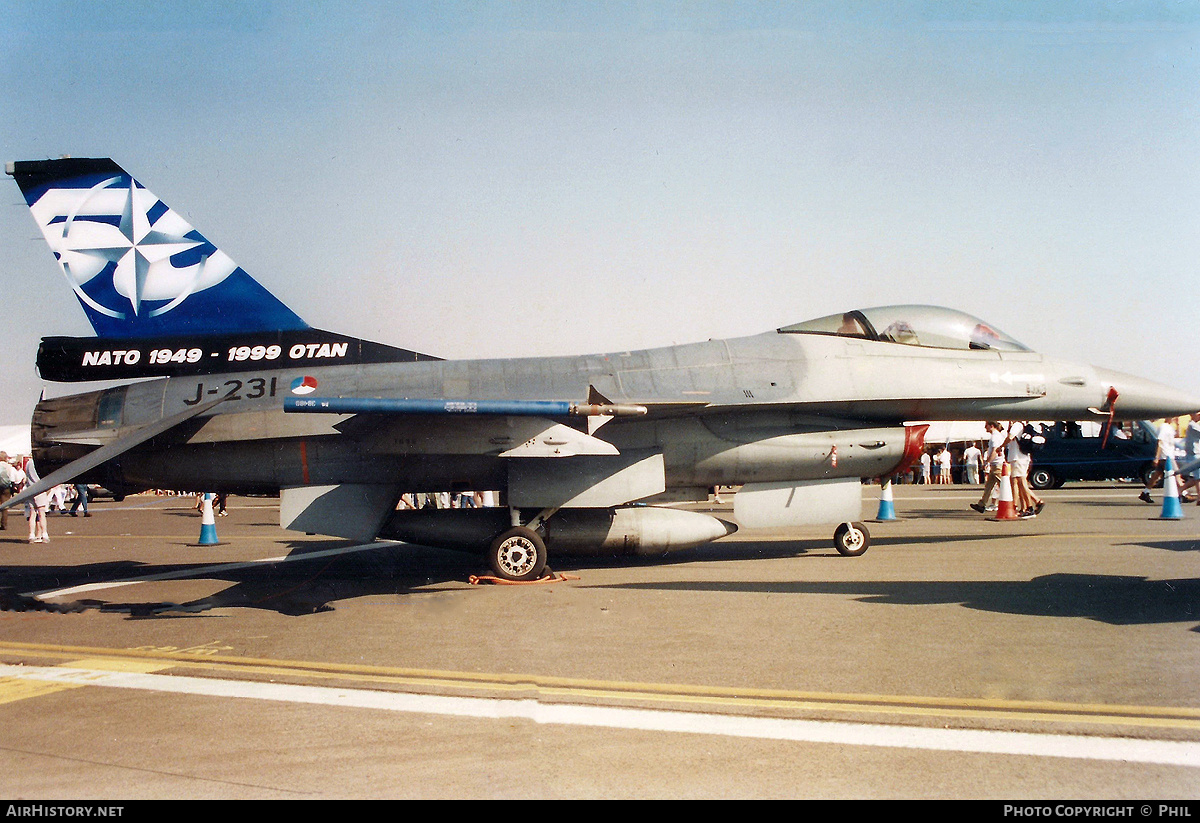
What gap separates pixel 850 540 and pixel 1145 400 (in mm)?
4199

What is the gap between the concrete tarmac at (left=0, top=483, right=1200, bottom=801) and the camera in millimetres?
3877

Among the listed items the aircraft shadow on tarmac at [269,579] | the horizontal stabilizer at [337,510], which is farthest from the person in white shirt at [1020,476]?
the horizontal stabilizer at [337,510]

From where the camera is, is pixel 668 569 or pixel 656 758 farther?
pixel 668 569

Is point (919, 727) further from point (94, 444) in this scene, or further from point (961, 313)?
point (94, 444)

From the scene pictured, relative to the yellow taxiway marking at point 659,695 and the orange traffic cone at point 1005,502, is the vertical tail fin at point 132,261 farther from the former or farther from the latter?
the orange traffic cone at point 1005,502

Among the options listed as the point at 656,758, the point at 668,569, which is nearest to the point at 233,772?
the point at 656,758

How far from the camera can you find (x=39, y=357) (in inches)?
399

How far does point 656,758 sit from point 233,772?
198cm

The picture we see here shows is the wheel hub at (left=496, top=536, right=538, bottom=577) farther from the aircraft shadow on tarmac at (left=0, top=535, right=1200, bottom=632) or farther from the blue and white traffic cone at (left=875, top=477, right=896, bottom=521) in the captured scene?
the blue and white traffic cone at (left=875, top=477, right=896, bottom=521)

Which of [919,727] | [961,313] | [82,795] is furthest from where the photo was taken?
[961,313]

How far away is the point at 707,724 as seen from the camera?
4562 mm

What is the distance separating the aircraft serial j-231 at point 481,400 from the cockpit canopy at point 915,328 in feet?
0.09

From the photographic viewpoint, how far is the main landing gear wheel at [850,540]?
36.3ft

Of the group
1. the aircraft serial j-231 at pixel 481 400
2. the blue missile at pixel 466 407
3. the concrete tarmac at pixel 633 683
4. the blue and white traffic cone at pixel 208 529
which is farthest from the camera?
the blue and white traffic cone at pixel 208 529
